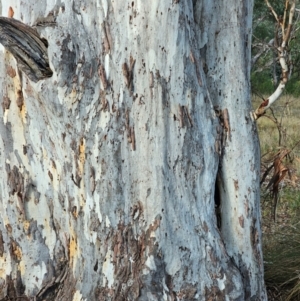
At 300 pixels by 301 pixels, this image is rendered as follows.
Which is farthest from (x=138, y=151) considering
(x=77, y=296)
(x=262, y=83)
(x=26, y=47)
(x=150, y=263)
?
(x=262, y=83)

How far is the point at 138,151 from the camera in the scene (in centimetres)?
248

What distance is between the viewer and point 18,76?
2670mm

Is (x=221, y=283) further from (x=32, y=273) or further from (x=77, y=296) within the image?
(x=32, y=273)

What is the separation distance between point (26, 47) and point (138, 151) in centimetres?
67

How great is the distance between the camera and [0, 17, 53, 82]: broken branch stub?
238 centimetres

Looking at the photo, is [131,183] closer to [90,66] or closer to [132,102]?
[132,102]

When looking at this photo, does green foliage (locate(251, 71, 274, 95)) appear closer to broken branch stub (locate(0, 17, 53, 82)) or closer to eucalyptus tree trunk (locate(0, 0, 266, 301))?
eucalyptus tree trunk (locate(0, 0, 266, 301))

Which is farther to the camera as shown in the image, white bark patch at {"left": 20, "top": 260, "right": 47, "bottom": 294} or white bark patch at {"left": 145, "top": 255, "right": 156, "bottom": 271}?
white bark patch at {"left": 20, "top": 260, "right": 47, "bottom": 294}

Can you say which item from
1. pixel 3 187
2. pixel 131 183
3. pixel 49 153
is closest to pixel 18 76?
pixel 49 153

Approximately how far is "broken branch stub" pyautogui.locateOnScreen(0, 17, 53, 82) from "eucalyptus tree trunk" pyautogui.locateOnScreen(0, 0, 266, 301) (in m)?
0.06

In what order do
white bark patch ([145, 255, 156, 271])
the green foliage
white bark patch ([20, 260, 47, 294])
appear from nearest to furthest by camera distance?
white bark patch ([145, 255, 156, 271])
white bark patch ([20, 260, 47, 294])
the green foliage

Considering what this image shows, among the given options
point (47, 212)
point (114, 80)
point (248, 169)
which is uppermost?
point (114, 80)

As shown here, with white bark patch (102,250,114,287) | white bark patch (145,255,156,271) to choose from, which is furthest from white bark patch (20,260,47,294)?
white bark patch (145,255,156,271)

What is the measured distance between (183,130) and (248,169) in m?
0.46
